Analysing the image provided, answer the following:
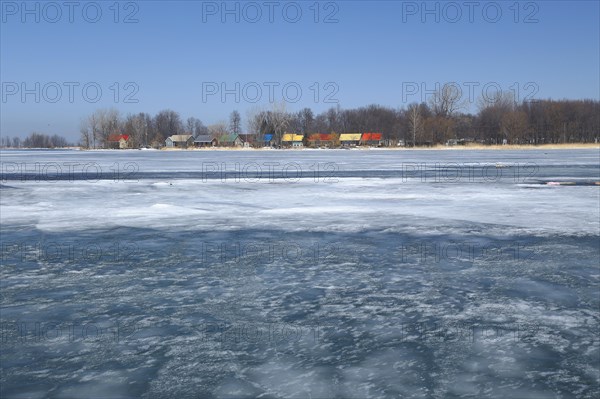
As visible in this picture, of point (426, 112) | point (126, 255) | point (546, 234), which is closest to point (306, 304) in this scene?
point (126, 255)

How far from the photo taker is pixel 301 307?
12.2ft

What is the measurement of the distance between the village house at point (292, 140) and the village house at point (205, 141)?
61.5 ft

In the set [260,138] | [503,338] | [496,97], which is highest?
[496,97]

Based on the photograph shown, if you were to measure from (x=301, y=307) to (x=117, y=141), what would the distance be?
10980 cm

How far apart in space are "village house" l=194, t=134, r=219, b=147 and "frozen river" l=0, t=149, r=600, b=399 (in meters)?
107

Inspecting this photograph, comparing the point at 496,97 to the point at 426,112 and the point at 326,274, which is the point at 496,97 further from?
the point at 326,274

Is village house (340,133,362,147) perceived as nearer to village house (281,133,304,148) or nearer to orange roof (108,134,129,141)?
village house (281,133,304,148)

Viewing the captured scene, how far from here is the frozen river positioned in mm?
2570

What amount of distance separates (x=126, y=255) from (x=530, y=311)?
3.89 m

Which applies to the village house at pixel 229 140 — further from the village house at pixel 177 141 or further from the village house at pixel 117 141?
the village house at pixel 117 141

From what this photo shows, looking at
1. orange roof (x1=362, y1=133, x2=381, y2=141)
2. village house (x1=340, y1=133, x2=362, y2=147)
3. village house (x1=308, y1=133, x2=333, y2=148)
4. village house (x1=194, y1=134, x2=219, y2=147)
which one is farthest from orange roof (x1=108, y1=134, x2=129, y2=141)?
orange roof (x1=362, y1=133, x2=381, y2=141)

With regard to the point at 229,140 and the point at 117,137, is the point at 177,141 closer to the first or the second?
the point at 229,140

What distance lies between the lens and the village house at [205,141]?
371ft

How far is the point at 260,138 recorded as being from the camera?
89.6m
